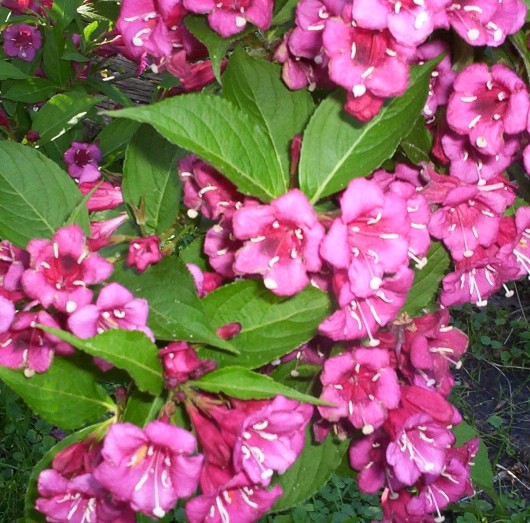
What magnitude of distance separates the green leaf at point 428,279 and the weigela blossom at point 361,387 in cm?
8

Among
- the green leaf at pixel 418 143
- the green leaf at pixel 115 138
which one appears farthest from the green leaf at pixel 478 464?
the green leaf at pixel 115 138

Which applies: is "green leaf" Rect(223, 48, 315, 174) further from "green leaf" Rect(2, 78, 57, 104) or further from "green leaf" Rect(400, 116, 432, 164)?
"green leaf" Rect(2, 78, 57, 104)

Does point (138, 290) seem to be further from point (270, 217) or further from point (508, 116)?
point (508, 116)

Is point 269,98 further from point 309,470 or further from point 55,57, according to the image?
point 55,57

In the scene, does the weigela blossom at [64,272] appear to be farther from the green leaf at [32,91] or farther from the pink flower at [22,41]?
the pink flower at [22,41]

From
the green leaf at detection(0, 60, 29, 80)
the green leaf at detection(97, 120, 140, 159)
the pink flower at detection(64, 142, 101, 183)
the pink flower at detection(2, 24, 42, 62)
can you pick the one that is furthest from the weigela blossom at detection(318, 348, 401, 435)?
the pink flower at detection(2, 24, 42, 62)

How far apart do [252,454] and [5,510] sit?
2489 millimetres

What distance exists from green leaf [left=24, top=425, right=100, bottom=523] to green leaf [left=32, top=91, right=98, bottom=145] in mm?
1701

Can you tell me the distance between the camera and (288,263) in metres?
0.89

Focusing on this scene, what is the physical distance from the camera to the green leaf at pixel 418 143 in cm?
→ 104

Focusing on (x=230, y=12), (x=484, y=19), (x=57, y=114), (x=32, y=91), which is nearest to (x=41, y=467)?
(x=230, y=12)

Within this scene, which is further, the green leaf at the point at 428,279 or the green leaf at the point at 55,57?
the green leaf at the point at 55,57

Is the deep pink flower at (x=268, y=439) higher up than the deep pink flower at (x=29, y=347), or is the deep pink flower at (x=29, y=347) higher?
the deep pink flower at (x=29, y=347)

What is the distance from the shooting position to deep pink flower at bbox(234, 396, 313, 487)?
888 mm
